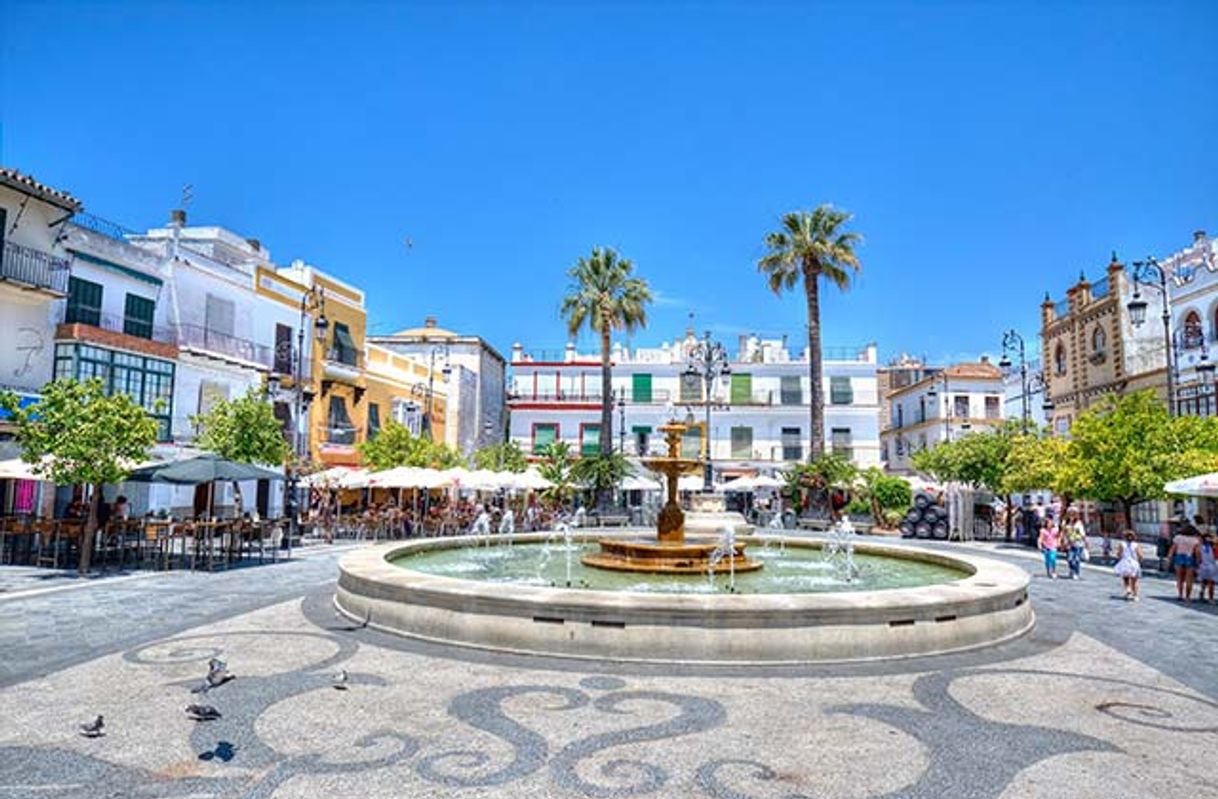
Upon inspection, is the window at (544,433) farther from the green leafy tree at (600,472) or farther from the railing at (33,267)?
the railing at (33,267)

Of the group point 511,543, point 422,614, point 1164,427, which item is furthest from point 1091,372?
point 422,614

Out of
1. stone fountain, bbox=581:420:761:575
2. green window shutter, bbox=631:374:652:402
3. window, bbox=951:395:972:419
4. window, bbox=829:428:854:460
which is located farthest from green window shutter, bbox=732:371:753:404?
stone fountain, bbox=581:420:761:575

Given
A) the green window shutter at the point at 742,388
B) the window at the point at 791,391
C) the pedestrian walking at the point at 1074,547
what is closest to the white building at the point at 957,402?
the window at the point at 791,391

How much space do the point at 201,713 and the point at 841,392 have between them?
1928 inches

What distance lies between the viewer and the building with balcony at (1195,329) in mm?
28609

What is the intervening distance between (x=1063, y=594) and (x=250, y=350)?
27218 mm

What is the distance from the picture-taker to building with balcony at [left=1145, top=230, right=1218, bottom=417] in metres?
28.6

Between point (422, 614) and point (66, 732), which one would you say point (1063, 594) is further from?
point (66, 732)

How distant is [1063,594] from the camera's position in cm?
1442

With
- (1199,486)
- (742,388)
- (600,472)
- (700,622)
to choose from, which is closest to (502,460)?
(600,472)

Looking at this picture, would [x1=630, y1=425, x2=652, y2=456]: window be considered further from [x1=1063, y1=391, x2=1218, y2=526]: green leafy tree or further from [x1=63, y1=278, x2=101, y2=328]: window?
[x1=63, y1=278, x2=101, y2=328]: window

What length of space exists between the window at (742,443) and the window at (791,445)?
2.08 meters

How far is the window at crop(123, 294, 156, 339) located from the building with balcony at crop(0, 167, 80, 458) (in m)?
2.19

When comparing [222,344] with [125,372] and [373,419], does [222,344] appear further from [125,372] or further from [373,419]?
[373,419]
